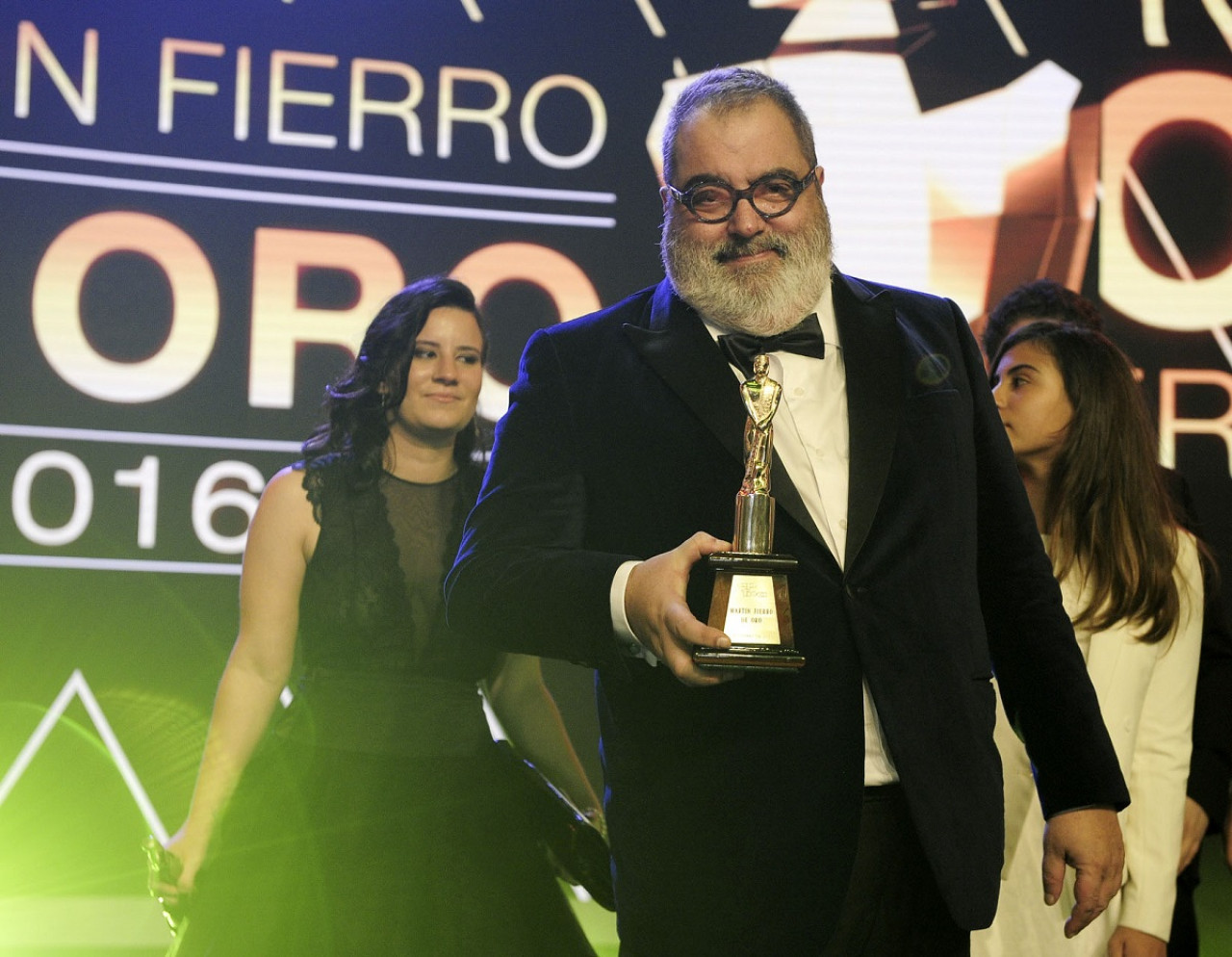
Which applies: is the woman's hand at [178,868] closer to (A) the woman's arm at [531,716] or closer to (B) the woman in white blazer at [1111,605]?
(A) the woman's arm at [531,716]

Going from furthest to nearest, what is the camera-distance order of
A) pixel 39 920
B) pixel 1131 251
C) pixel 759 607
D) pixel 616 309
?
pixel 1131 251 < pixel 39 920 < pixel 616 309 < pixel 759 607

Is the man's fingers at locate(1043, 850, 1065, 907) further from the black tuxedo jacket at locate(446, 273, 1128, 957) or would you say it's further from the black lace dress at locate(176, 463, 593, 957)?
the black lace dress at locate(176, 463, 593, 957)

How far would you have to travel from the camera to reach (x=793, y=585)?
161 cm

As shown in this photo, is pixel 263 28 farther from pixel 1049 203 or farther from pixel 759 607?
pixel 759 607

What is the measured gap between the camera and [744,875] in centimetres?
158

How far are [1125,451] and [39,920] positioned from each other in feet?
10.6

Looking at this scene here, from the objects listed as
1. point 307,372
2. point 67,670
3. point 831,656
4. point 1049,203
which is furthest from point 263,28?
point 831,656

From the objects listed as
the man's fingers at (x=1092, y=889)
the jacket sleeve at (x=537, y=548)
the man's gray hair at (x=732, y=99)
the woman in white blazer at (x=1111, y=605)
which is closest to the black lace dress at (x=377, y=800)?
the woman in white blazer at (x=1111, y=605)

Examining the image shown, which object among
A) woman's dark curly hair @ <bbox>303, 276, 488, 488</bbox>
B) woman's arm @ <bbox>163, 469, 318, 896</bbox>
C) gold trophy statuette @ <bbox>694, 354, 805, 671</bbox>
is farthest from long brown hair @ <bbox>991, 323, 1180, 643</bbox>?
woman's arm @ <bbox>163, 469, 318, 896</bbox>

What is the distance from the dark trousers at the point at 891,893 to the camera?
158cm

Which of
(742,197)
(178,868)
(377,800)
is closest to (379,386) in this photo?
(377,800)

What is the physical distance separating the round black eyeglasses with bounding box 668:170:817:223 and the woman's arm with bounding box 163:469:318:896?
152 cm

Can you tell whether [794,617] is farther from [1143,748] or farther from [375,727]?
[375,727]

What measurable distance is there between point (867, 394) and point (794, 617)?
33 cm
